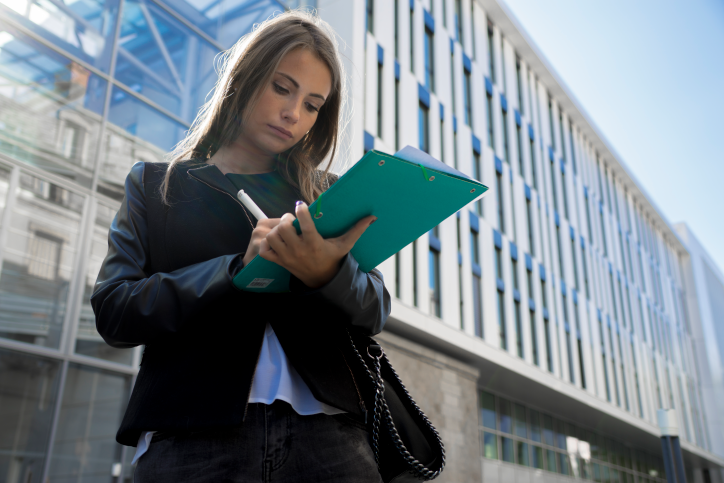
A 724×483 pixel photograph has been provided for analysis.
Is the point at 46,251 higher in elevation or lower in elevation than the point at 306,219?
higher

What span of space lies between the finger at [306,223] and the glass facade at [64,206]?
23.0 ft

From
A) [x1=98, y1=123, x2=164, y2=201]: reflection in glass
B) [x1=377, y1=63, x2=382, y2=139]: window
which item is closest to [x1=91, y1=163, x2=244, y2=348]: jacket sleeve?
[x1=98, y1=123, x2=164, y2=201]: reflection in glass

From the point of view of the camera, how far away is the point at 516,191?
2141 centimetres

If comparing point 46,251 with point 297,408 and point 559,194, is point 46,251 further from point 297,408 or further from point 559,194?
point 559,194

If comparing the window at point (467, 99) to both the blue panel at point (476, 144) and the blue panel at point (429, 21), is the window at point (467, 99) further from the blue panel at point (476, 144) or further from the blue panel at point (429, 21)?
the blue panel at point (429, 21)

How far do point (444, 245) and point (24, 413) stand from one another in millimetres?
11471

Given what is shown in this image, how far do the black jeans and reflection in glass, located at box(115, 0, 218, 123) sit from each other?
8503 millimetres

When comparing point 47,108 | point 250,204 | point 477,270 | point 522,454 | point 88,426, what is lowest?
point 250,204

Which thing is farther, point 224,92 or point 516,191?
point 516,191

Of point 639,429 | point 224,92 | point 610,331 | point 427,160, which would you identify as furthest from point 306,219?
point 639,429

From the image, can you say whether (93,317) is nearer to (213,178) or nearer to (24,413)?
(24,413)

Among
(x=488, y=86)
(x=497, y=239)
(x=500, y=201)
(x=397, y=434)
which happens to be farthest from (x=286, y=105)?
(x=488, y=86)

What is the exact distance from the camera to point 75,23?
328 inches

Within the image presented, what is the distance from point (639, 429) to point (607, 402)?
167 inches
